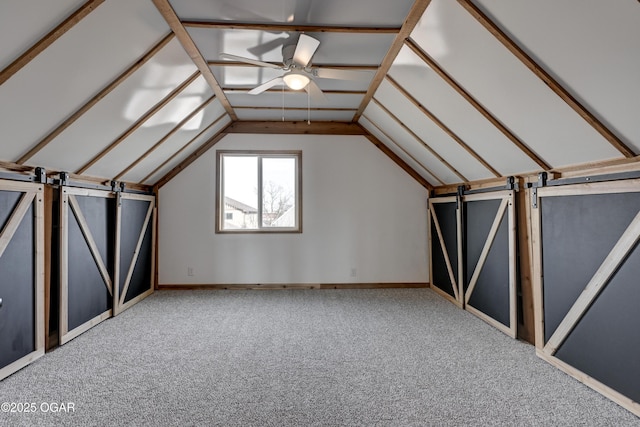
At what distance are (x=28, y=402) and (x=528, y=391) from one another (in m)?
3.65

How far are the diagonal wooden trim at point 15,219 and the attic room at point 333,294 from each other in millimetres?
12

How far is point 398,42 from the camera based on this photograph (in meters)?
3.10

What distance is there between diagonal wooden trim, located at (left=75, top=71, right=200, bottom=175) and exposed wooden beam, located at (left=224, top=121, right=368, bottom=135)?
213 cm

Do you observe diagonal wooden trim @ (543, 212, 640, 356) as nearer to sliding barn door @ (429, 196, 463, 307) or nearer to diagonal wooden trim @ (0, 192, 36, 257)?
sliding barn door @ (429, 196, 463, 307)

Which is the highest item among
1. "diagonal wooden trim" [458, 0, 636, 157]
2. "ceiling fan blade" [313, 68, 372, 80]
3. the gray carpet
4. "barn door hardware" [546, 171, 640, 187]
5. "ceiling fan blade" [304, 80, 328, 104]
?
"ceiling fan blade" [313, 68, 372, 80]

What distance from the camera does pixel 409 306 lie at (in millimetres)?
4797

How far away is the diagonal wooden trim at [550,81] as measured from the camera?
7.54 feet

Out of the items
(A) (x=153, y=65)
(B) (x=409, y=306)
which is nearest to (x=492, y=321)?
(B) (x=409, y=306)

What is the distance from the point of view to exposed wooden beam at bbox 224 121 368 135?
586 cm

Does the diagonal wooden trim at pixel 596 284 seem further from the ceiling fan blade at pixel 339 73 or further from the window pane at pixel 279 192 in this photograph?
the window pane at pixel 279 192

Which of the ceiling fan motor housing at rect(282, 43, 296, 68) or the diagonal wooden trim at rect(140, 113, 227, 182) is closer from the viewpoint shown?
the ceiling fan motor housing at rect(282, 43, 296, 68)

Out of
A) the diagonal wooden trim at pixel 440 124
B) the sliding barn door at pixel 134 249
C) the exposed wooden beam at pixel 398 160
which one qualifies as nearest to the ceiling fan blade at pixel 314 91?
the diagonal wooden trim at pixel 440 124

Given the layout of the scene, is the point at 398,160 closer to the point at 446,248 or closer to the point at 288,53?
the point at 446,248

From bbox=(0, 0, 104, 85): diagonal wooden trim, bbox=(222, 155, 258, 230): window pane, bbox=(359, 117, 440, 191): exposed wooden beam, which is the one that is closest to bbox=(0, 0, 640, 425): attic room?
bbox=(0, 0, 104, 85): diagonal wooden trim
